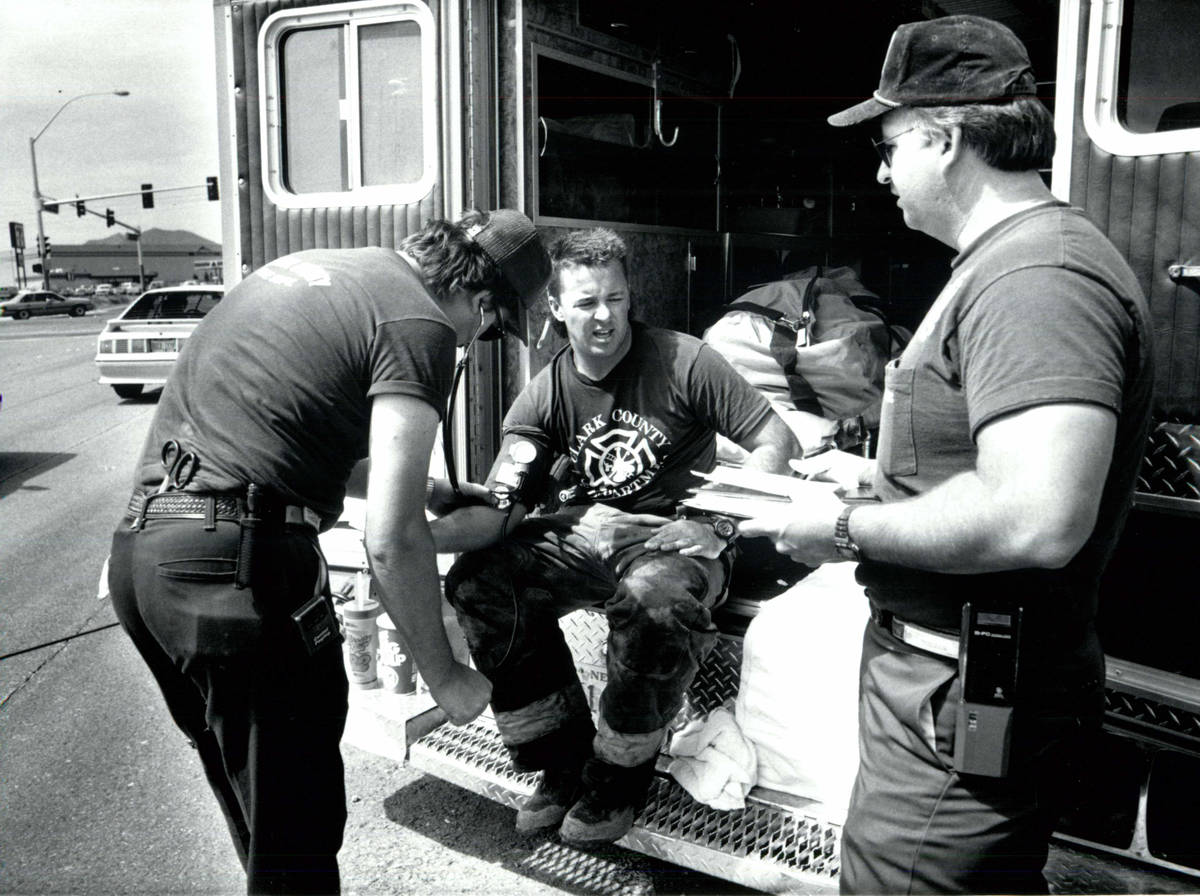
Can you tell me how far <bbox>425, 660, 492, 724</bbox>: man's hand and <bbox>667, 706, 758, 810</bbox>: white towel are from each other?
754 millimetres

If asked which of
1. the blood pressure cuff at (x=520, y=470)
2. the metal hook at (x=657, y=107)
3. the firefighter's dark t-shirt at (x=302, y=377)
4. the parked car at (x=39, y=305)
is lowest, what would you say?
the parked car at (x=39, y=305)

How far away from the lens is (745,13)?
481cm

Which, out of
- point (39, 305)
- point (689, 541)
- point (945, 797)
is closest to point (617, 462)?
point (689, 541)

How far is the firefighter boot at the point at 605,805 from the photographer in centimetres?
278

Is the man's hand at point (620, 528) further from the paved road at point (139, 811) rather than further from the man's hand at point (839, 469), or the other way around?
the paved road at point (139, 811)

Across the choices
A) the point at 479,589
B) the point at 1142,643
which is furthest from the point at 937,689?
the point at 479,589

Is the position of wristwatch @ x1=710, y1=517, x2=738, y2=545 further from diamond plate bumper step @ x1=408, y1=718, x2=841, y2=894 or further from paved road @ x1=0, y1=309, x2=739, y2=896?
paved road @ x1=0, y1=309, x2=739, y2=896

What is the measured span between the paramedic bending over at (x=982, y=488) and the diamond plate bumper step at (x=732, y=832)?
0.83m

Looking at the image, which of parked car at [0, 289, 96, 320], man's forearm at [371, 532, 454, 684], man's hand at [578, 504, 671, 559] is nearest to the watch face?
man's hand at [578, 504, 671, 559]

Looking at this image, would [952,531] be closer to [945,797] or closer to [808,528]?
[808,528]

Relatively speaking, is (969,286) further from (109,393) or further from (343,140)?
(109,393)

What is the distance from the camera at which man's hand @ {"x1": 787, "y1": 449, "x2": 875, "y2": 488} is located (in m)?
2.22

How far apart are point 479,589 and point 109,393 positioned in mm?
14134

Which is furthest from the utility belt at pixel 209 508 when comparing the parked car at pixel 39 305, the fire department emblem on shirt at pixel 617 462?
the parked car at pixel 39 305
